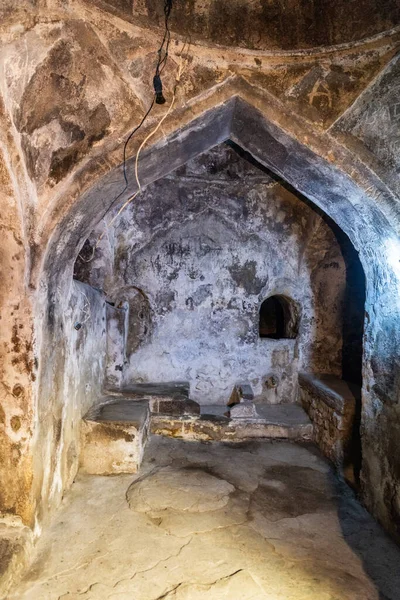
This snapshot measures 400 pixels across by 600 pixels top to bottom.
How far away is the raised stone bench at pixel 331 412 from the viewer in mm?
4449

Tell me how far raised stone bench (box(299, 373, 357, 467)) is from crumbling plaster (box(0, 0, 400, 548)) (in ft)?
4.34

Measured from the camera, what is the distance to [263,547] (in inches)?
114

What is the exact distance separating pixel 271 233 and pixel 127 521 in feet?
14.5

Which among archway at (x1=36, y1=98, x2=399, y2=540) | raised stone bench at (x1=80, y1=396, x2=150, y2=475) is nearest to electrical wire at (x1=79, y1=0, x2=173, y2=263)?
archway at (x1=36, y1=98, x2=399, y2=540)

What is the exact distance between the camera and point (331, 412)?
4766 mm

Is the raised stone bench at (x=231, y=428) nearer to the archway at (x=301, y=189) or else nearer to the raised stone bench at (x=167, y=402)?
the raised stone bench at (x=167, y=402)

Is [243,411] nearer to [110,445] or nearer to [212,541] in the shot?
[110,445]

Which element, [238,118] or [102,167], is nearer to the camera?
[102,167]

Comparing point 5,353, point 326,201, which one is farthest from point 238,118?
point 5,353

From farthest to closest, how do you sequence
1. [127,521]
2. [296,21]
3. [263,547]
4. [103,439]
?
[103,439] → [127,521] → [263,547] → [296,21]

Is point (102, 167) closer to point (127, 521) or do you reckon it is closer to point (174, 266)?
point (127, 521)

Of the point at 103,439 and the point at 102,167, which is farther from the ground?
the point at 102,167

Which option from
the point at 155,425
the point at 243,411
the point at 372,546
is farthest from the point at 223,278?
the point at 372,546

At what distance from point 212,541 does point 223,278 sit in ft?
12.7
